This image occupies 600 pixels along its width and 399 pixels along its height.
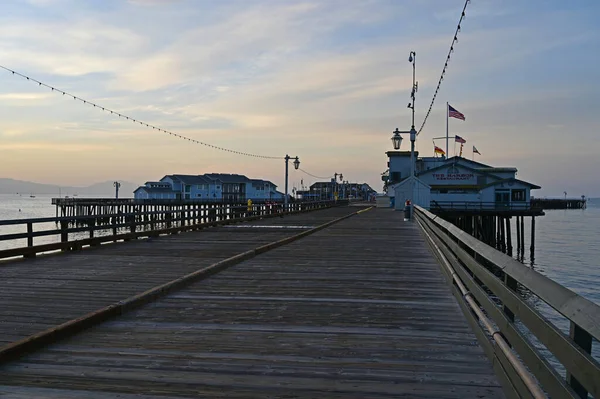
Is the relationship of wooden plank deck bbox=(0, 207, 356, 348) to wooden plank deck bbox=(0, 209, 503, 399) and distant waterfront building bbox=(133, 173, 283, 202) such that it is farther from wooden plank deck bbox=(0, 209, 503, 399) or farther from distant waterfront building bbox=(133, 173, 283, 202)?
distant waterfront building bbox=(133, 173, 283, 202)

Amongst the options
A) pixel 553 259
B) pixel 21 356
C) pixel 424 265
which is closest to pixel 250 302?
pixel 21 356

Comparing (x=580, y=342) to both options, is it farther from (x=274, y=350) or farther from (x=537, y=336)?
(x=274, y=350)

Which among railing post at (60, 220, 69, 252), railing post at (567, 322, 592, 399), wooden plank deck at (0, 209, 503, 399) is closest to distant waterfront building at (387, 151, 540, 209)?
railing post at (60, 220, 69, 252)

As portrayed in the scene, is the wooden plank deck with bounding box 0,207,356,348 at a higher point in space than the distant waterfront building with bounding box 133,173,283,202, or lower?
lower

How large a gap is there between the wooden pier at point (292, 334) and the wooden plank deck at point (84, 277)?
49 mm

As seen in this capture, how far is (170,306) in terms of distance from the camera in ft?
23.5

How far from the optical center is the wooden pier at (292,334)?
12.0 ft

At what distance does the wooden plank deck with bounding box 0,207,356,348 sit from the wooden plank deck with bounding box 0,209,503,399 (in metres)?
0.74

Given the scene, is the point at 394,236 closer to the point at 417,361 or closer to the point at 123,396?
the point at 417,361

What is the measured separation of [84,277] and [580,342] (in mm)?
8676

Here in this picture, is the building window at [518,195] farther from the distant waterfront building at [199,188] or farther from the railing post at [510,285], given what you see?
the distant waterfront building at [199,188]

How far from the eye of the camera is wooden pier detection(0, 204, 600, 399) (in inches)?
144

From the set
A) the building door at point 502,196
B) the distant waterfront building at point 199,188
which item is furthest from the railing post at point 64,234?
the distant waterfront building at point 199,188

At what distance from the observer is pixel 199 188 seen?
116 m
